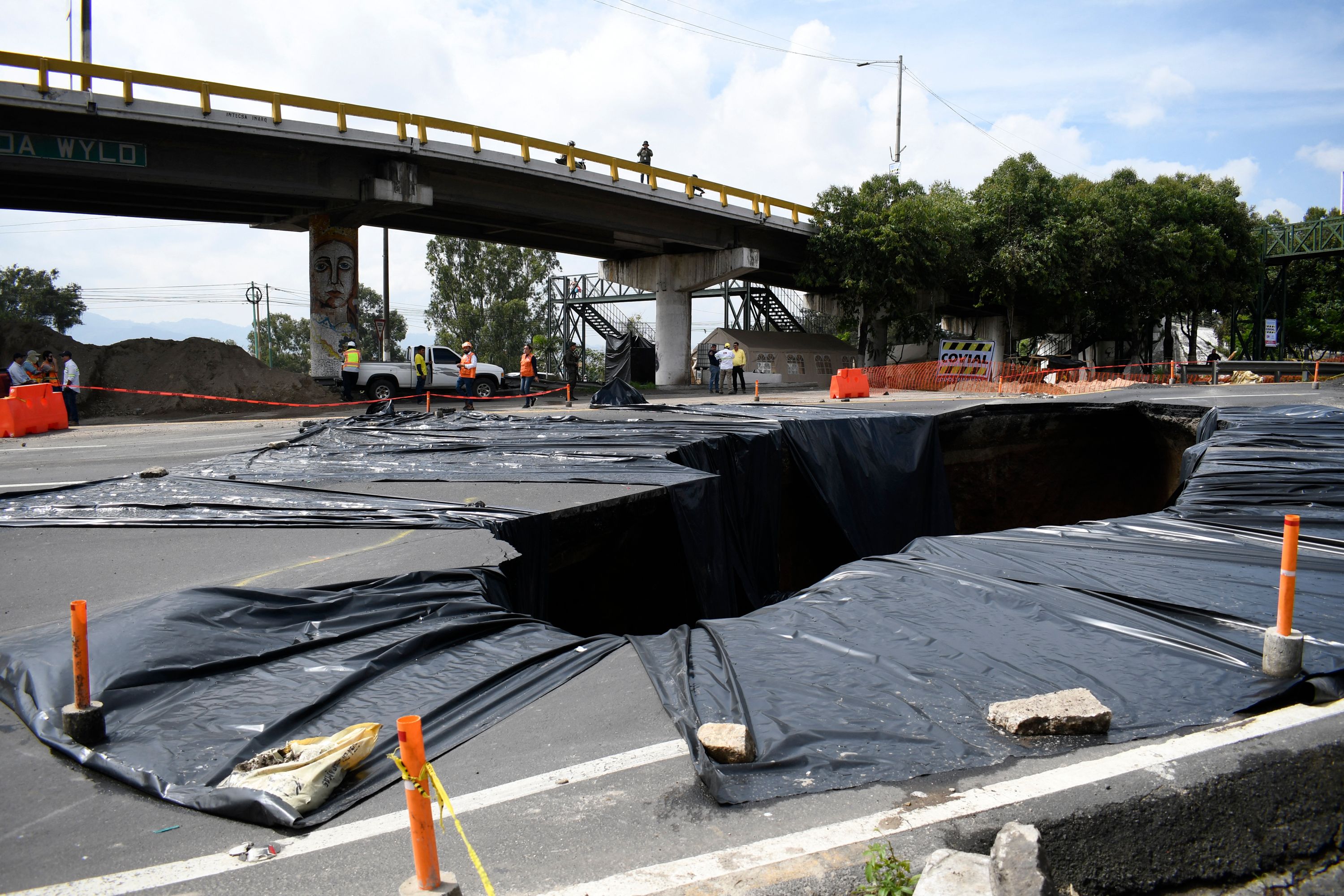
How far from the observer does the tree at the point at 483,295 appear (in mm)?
50531

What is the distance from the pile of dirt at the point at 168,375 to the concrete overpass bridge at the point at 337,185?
158cm

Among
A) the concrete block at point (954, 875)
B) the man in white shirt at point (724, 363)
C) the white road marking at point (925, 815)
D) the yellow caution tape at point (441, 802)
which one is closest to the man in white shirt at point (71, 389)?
the man in white shirt at point (724, 363)

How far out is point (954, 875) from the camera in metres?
2.32

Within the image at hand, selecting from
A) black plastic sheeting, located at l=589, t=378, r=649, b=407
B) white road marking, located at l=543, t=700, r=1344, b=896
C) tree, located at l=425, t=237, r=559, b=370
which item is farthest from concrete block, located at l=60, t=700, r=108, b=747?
tree, located at l=425, t=237, r=559, b=370

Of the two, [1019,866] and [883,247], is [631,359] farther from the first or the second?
[1019,866]

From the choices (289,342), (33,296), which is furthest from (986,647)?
(289,342)

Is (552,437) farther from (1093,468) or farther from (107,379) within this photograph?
(107,379)

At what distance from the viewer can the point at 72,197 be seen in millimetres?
21719

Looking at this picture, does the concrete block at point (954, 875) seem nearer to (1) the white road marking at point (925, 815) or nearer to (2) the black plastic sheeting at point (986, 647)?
(1) the white road marking at point (925, 815)

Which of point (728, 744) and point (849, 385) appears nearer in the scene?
point (728, 744)

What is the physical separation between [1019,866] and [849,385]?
2145cm

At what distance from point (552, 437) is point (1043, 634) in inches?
256

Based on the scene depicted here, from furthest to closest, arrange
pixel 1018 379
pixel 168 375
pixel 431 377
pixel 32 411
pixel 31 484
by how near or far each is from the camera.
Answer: pixel 1018 379
pixel 431 377
pixel 168 375
pixel 32 411
pixel 31 484

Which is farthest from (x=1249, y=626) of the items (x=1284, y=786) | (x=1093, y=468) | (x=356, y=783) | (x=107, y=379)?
(x=107, y=379)
